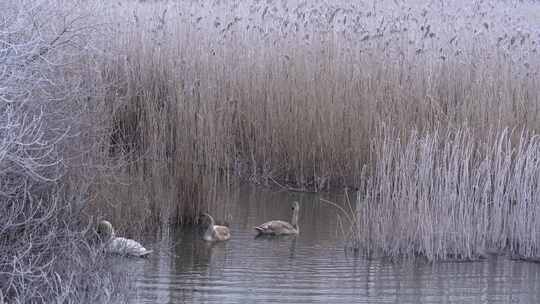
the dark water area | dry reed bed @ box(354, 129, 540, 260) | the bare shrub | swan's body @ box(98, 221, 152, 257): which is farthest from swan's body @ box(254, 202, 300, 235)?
the bare shrub

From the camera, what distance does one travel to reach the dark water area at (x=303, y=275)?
6.39 metres

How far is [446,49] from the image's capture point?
1108cm

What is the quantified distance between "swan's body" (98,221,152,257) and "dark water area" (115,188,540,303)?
0.07m

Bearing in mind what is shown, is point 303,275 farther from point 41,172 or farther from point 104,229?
point 41,172

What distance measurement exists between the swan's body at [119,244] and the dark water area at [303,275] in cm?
7

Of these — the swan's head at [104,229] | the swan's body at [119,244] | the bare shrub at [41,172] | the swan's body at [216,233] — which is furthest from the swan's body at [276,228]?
the bare shrub at [41,172]

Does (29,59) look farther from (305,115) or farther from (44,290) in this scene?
(305,115)

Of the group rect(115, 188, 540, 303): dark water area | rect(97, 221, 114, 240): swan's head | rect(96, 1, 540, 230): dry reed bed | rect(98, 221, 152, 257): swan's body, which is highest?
rect(96, 1, 540, 230): dry reed bed

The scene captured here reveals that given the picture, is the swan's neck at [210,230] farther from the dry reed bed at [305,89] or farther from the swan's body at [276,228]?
the dry reed bed at [305,89]

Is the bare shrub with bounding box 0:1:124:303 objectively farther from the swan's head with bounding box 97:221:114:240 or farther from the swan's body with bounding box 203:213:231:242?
the swan's body with bounding box 203:213:231:242

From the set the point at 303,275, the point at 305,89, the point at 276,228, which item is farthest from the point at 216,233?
the point at 305,89

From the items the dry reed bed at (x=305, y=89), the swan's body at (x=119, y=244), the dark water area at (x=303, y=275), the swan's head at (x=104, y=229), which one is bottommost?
the dark water area at (x=303, y=275)

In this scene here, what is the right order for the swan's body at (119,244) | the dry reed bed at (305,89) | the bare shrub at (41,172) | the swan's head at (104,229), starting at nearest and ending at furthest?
the bare shrub at (41,172) < the swan's body at (119,244) < the swan's head at (104,229) < the dry reed bed at (305,89)

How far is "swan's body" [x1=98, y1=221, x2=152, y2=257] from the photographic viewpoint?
6.34 meters
